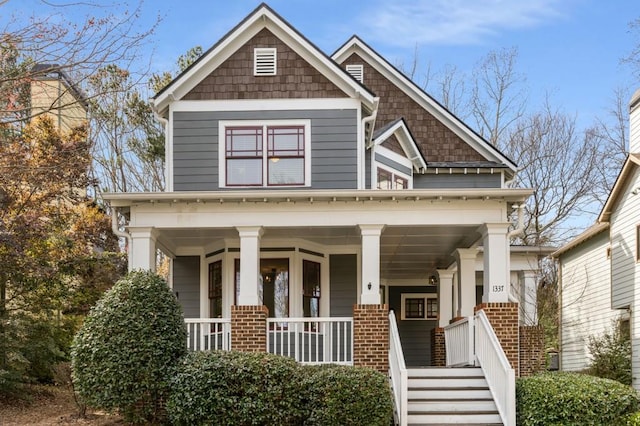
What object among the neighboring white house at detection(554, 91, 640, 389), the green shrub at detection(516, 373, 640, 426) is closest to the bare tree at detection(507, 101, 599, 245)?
the neighboring white house at detection(554, 91, 640, 389)

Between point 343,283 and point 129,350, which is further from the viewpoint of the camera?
point 343,283

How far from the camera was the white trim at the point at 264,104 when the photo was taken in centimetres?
1730

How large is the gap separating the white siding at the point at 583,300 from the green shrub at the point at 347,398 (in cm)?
1150

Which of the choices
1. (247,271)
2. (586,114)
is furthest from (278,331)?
(586,114)

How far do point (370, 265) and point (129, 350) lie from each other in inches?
179

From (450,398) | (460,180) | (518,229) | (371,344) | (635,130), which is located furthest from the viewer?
(635,130)

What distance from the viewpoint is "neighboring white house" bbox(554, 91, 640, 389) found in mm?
20156

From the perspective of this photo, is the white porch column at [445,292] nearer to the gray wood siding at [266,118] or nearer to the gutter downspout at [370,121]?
the gutter downspout at [370,121]

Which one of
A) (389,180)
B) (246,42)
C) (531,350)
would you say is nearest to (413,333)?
(389,180)

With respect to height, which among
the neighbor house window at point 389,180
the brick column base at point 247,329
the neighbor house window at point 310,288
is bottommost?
the brick column base at point 247,329

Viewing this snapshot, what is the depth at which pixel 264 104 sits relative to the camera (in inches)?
682

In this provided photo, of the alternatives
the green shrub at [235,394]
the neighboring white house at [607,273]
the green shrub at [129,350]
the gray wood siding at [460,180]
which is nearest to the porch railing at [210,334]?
the green shrub at [129,350]

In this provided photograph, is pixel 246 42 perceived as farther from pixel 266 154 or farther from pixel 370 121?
pixel 370 121

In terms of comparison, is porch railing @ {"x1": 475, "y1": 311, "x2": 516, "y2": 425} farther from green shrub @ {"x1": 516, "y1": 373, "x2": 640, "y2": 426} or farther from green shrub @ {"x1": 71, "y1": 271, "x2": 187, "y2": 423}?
green shrub @ {"x1": 71, "y1": 271, "x2": 187, "y2": 423}
